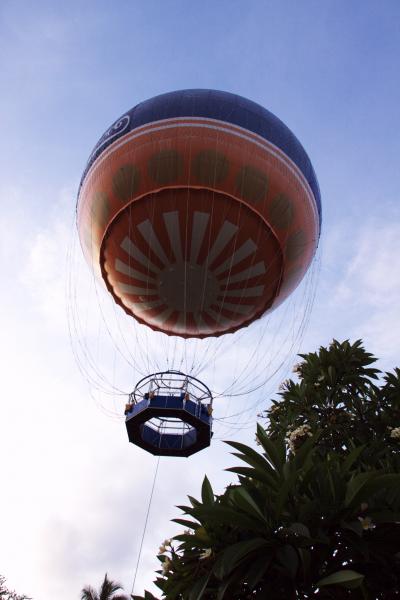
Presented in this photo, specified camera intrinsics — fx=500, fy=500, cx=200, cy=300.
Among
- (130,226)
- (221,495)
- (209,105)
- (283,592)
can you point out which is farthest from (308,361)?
(209,105)

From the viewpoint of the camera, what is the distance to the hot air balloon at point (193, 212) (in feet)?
49.2

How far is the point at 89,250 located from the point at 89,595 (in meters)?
16.6

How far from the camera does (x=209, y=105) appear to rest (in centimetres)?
1577

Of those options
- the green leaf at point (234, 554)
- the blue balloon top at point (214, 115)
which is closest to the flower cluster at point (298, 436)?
the green leaf at point (234, 554)

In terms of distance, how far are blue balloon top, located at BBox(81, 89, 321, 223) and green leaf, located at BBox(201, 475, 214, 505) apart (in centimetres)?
1181

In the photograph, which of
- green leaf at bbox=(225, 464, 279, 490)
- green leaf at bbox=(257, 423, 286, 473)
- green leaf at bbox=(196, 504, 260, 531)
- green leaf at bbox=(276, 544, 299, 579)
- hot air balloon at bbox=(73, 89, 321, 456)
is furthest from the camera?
hot air balloon at bbox=(73, 89, 321, 456)

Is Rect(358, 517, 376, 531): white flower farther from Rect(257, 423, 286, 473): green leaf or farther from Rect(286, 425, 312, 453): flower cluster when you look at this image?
Rect(286, 425, 312, 453): flower cluster

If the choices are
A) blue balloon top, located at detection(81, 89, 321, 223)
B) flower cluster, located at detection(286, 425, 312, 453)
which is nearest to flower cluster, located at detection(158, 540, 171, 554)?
flower cluster, located at detection(286, 425, 312, 453)

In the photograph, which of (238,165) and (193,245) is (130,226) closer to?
(193,245)

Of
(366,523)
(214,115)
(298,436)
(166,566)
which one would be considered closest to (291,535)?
(366,523)

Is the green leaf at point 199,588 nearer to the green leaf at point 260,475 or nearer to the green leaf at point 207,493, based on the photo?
the green leaf at point 207,493

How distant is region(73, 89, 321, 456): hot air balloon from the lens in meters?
15.0

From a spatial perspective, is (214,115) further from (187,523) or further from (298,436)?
(187,523)

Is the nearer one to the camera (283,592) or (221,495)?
(283,592)
